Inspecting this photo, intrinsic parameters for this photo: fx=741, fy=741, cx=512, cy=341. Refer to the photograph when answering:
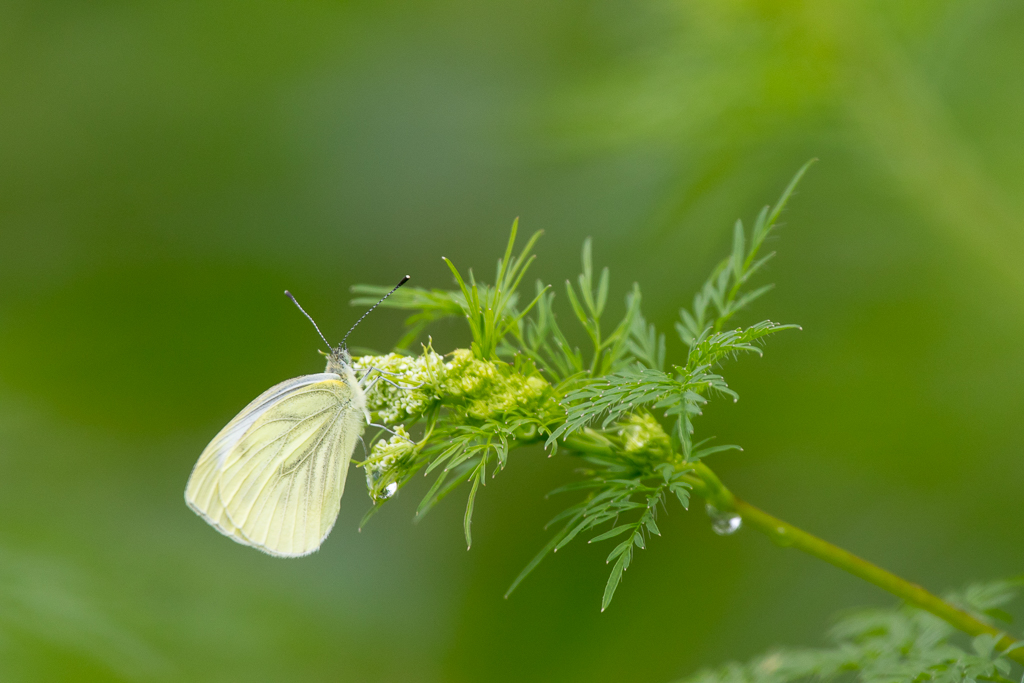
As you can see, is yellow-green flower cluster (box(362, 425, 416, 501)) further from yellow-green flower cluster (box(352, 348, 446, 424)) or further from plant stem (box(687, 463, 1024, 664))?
plant stem (box(687, 463, 1024, 664))

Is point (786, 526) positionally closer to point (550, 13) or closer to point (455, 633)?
point (455, 633)

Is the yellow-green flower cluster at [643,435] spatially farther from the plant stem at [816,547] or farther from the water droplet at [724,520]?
the water droplet at [724,520]

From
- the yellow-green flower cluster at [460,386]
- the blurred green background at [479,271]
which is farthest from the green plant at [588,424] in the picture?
the blurred green background at [479,271]

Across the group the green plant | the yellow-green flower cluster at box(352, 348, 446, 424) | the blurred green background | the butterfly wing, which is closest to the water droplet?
the green plant

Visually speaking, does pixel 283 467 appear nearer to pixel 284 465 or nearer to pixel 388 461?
pixel 284 465

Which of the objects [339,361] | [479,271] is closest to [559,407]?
[339,361]
